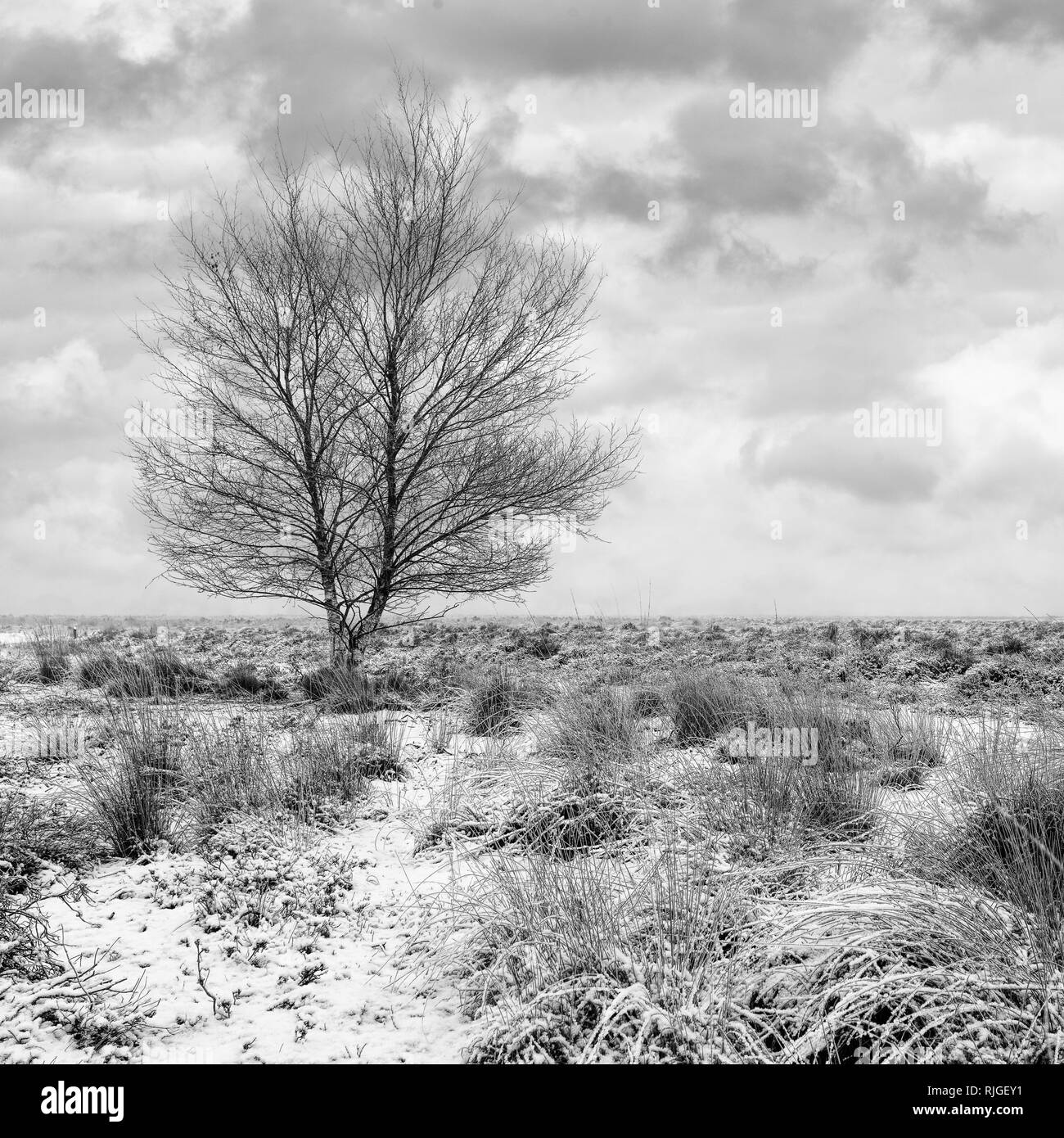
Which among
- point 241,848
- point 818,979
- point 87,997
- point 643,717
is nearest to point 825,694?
point 643,717

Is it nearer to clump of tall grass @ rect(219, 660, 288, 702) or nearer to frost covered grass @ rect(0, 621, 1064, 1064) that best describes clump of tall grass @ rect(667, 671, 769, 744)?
frost covered grass @ rect(0, 621, 1064, 1064)

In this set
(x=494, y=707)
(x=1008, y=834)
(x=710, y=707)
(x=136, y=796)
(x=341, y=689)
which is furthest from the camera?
(x=341, y=689)

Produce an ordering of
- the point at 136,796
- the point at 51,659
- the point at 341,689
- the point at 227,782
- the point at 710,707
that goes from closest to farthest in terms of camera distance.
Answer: the point at 136,796, the point at 227,782, the point at 710,707, the point at 341,689, the point at 51,659

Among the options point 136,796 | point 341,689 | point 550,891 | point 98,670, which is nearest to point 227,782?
point 136,796

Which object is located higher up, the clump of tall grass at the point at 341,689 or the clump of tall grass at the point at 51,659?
the clump of tall grass at the point at 51,659

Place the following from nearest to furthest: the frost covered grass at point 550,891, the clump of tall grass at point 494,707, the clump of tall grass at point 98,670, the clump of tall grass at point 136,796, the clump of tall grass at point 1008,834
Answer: the frost covered grass at point 550,891
the clump of tall grass at point 1008,834
the clump of tall grass at point 136,796
the clump of tall grass at point 494,707
the clump of tall grass at point 98,670

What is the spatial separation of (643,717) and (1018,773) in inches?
149

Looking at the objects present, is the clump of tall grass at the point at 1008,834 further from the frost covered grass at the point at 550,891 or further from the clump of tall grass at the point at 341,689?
the clump of tall grass at the point at 341,689

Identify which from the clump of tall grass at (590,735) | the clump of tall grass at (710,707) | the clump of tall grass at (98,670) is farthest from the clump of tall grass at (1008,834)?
the clump of tall grass at (98,670)

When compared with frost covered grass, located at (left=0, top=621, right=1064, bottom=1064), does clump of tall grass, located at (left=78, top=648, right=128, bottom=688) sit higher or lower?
higher
